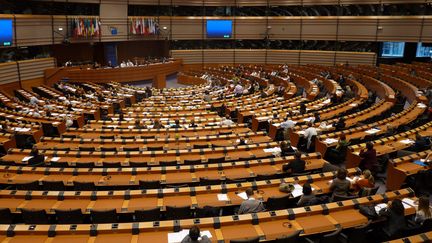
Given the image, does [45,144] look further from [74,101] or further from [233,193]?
[74,101]

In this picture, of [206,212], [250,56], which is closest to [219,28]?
[250,56]

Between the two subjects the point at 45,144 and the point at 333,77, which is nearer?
the point at 45,144

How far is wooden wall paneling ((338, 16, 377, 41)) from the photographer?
95.7 feet

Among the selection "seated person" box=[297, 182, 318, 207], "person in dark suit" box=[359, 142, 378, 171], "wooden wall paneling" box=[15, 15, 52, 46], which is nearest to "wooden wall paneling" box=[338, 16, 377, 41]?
"wooden wall paneling" box=[15, 15, 52, 46]

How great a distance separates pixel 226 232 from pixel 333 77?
64.6 ft

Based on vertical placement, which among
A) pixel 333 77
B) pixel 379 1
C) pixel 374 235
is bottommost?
pixel 374 235

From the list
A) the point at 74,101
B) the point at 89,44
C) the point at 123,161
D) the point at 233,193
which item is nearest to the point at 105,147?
the point at 123,161

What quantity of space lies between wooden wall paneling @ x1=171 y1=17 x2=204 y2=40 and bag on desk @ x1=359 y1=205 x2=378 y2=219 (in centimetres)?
2891

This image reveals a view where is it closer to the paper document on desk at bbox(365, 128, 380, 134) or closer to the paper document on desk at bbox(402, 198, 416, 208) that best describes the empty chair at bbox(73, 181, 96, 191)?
the paper document on desk at bbox(402, 198, 416, 208)

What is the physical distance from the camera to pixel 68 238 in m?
6.00

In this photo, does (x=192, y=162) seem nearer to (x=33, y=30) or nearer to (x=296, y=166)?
(x=296, y=166)

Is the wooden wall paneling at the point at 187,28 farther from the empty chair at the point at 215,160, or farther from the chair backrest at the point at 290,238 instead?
the chair backrest at the point at 290,238

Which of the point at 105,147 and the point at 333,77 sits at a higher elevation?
the point at 333,77

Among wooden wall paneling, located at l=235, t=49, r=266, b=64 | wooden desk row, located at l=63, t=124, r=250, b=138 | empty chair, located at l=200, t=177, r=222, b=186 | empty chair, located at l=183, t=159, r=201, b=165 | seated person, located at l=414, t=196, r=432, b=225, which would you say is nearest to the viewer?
seated person, located at l=414, t=196, r=432, b=225
